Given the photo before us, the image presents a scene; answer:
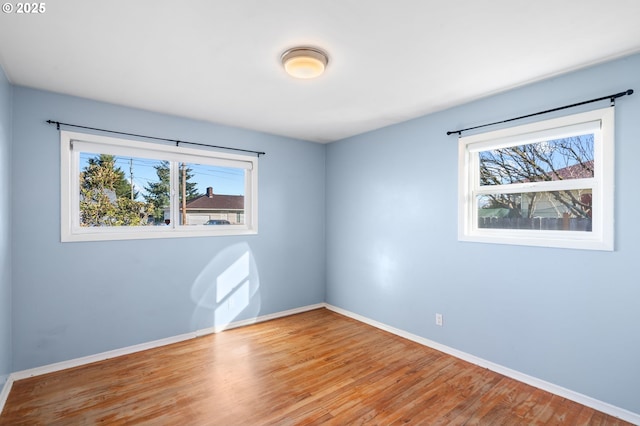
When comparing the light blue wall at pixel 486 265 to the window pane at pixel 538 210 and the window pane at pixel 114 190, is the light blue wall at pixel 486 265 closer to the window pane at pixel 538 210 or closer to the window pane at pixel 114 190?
the window pane at pixel 538 210

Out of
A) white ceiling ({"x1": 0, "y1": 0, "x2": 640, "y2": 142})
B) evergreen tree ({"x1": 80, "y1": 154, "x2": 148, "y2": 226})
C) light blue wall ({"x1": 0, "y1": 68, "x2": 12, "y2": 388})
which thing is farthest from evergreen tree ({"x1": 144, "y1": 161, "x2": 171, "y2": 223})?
light blue wall ({"x1": 0, "y1": 68, "x2": 12, "y2": 388})

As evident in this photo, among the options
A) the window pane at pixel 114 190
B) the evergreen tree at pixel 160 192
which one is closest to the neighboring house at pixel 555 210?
the evergreen tree at pixel 160 192

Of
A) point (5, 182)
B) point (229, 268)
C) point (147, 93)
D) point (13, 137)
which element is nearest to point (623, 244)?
point (229, 268)

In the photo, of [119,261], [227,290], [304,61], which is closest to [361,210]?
[227,290]

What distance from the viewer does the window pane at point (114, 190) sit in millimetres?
3051

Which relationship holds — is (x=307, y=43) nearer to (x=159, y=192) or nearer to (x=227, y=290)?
(x=159, y=192)

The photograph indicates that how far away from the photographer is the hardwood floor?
2.13 meters

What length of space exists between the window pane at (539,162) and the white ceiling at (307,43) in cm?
57

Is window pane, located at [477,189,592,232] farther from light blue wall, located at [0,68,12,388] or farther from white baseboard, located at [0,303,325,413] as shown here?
light blue wall, located at [0,68,12,388]

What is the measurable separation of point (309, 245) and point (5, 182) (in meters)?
3.29

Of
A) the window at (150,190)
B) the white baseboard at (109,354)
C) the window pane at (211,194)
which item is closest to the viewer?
the white baseboard at (109,354)

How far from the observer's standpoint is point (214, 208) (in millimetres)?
3840

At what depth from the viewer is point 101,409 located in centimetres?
222

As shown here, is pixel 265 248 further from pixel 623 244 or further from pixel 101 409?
pixel 623 244
